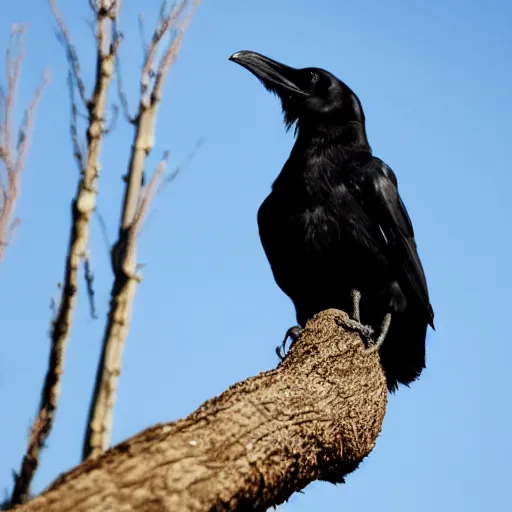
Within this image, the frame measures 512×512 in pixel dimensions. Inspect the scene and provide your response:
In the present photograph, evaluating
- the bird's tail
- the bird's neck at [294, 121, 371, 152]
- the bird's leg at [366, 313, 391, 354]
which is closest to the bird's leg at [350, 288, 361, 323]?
the bird's leg at [366, 313, 391, 354]

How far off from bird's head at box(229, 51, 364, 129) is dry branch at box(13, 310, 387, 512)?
139 cm

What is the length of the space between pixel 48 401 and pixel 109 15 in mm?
2584

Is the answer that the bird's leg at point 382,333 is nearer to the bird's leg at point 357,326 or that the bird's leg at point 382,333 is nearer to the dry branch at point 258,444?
the bird's leg at point 357,326

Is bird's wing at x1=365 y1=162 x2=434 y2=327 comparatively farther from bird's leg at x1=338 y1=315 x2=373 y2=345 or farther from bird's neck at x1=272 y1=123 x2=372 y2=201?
bird's leg at x1=338 y1=315 x2=373 y2=345

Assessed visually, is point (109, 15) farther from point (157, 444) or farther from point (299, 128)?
point (157, 444)

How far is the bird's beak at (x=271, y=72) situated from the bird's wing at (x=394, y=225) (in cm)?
69

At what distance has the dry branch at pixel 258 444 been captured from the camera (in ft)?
8.16

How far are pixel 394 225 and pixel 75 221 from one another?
194 cm

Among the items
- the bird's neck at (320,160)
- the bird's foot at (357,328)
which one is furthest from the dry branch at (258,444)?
the bird's neck at (320,160)

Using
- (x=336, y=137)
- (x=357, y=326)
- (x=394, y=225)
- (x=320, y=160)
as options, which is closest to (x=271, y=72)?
(x=336, y=137)

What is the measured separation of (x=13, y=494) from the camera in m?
4.75

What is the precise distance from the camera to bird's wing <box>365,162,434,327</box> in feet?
15.3

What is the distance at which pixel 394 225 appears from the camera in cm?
473

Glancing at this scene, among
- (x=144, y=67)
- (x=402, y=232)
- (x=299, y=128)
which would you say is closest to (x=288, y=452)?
(x=402, y=232)
